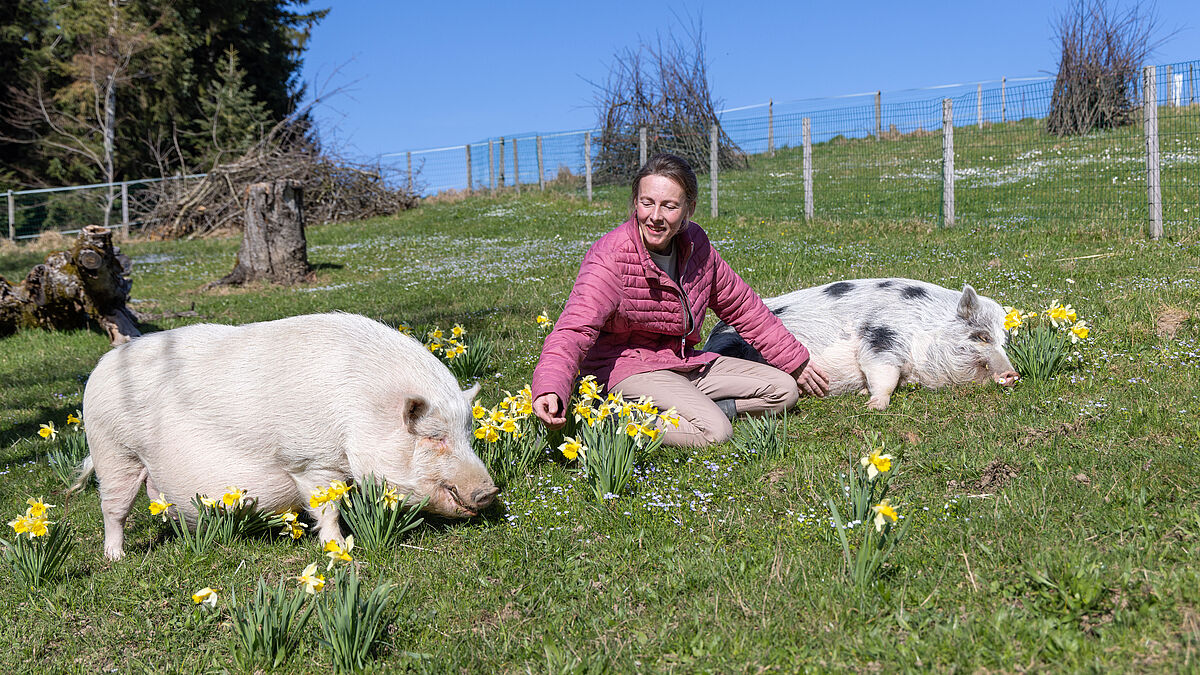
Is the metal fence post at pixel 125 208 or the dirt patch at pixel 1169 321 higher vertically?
the metal fence post at pixel 125 208

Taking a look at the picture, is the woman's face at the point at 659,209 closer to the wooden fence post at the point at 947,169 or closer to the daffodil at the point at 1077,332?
the daffodil at the point at 1077,332

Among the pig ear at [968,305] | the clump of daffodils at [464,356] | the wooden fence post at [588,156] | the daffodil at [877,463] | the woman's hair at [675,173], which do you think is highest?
the wooden fence post at [588,156]

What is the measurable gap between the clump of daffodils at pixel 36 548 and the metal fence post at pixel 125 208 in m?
24.3

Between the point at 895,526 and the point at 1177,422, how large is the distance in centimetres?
182

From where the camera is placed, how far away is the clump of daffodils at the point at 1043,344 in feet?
16.6

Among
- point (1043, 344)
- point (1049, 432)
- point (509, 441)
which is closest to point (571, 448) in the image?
point (509, 441)

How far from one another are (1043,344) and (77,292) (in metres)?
9.92

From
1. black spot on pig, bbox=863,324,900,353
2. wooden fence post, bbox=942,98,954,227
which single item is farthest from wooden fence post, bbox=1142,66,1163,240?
black spot on pig, bbox=863,324,900,353

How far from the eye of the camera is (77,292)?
393 inches

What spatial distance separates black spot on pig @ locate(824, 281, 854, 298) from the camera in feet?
18.9

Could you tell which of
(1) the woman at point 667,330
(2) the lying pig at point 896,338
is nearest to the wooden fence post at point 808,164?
(2) the lying pig at point 896,338

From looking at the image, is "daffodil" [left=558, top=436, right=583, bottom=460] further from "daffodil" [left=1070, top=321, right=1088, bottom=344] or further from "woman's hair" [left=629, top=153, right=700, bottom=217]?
"daffodil" [left=1070, top=321, right=1088, bottom=344]

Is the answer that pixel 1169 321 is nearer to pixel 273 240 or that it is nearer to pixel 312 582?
pixel 312 582

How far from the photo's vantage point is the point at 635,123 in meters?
26.1
